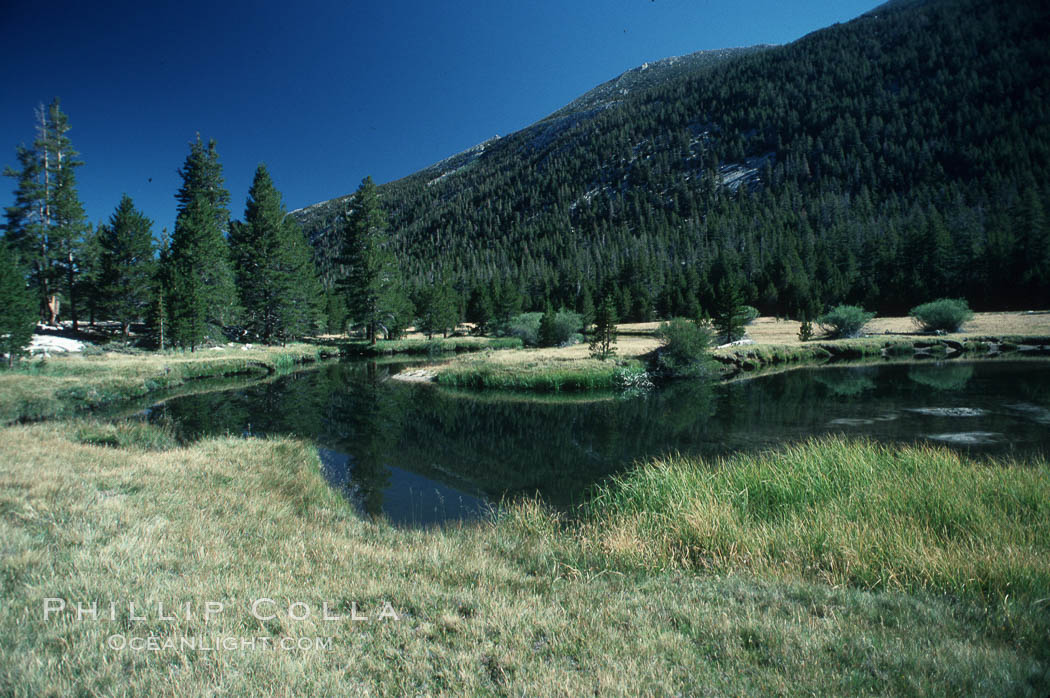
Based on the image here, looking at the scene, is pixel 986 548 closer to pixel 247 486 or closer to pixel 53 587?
pixel 53 587

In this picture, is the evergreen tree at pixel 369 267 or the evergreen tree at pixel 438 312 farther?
the evergreen tree at pixel 438 312

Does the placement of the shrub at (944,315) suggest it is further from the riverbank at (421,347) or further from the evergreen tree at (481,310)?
the evergreen tree at (481,310)

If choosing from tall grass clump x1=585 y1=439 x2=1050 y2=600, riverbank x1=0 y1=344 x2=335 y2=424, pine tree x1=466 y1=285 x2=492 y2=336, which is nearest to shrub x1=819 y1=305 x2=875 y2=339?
pine tree x1=466 y1=285 x2=492 y2=336

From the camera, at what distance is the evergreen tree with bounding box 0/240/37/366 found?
2453 cm

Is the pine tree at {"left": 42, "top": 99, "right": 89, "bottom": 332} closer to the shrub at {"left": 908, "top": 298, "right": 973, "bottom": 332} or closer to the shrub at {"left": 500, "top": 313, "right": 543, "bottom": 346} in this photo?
the shrub at {"left": 500, "top": 313, "right": 543, "bottom": 346}

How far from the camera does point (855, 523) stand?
5.78 meters

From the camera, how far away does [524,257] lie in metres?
132

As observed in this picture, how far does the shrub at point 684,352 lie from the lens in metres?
30.6

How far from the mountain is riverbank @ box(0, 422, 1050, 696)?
185 ft

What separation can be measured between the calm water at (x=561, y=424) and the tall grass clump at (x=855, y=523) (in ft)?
12.0

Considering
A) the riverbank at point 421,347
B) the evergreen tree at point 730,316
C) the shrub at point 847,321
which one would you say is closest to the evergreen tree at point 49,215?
the riverbank at point 421,347

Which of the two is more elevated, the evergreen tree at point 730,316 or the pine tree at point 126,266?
the pine tree at point 126,266

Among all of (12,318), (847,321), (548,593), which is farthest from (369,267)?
(847,321)

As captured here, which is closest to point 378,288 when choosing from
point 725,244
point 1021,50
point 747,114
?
point 725,244
